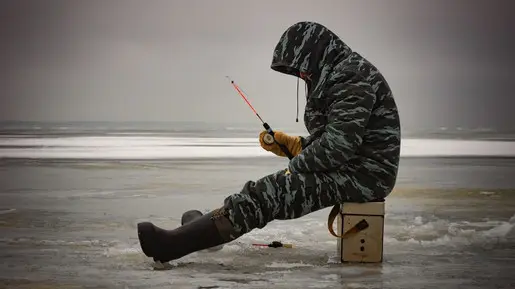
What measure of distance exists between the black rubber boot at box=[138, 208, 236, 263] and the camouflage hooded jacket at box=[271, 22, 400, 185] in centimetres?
30

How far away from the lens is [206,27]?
31.1 ft

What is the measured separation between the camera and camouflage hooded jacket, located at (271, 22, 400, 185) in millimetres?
2330

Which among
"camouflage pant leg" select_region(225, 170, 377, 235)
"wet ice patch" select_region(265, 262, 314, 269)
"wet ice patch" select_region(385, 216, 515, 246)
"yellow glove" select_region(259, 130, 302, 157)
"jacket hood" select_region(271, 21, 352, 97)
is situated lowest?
"wet ice patch" select_region(385, 216, 515, 246)

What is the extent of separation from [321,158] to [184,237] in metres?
0.49

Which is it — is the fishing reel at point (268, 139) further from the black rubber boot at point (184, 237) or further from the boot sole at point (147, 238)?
the boot sole at point (147, 238)

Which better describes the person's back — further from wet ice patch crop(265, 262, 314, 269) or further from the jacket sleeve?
wet ice patch crop(265, 262, 314, 269)

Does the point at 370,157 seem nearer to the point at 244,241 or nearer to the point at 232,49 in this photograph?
the point at 244,241

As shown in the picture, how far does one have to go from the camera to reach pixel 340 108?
2.34 meters

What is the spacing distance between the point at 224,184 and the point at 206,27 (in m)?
5.16

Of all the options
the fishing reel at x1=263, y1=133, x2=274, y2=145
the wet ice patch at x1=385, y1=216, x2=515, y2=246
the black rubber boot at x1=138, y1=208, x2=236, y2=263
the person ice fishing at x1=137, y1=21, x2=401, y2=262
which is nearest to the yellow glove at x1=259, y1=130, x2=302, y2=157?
the fishing reel at x1=263, y1=133, x2=274, y2=145

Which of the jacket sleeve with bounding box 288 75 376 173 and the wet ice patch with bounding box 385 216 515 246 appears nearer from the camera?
the jacket sleeve with bounding box 288 75 376 173

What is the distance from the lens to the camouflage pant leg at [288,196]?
235cm

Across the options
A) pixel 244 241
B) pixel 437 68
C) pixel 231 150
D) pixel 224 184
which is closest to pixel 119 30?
pixel 231 150

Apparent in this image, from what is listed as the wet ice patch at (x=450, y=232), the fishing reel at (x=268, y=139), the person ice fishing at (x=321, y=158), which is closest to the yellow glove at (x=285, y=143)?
the fishing reel at (x=268, y=139)
